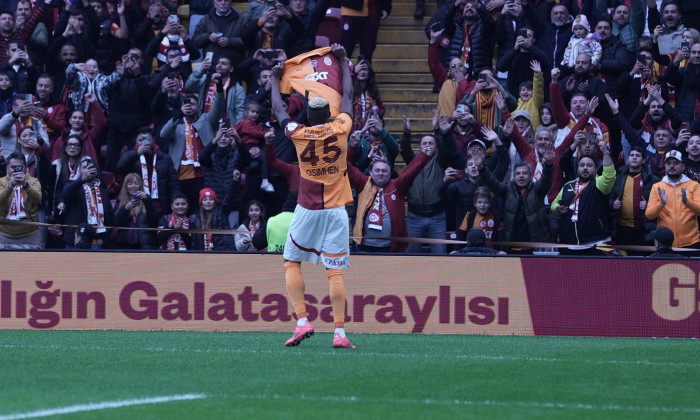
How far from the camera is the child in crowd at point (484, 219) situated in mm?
15445

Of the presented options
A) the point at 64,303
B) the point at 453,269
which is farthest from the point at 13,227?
the point at 453,269

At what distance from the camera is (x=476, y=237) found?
1419 cm

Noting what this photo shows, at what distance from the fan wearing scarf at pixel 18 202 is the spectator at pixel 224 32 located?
3968mm

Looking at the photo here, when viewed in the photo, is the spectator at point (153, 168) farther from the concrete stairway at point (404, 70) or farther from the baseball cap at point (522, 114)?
the baseball cap at point (522, 114)

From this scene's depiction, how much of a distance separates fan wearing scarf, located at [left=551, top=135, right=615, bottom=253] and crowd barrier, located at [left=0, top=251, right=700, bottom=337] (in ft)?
4.85

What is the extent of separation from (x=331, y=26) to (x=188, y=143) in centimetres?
361

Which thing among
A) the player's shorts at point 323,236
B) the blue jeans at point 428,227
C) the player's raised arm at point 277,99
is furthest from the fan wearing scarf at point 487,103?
the player's shorts at point 323,236

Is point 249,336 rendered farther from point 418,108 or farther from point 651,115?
point 418,108

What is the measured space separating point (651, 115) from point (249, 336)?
23.5ft

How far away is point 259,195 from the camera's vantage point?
1700 centimetres

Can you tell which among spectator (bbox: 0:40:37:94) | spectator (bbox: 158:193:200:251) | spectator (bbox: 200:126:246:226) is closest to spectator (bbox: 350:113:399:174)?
spectator (bbox: 200:126:246:226)

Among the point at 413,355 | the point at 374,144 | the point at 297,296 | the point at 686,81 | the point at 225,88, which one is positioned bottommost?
the point at 413,355

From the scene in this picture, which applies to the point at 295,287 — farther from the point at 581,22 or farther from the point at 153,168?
the point at 581,22

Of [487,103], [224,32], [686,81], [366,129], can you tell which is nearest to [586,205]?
[487,103]
